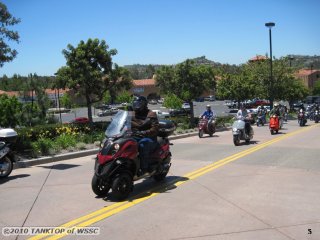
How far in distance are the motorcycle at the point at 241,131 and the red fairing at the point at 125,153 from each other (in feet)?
30.0

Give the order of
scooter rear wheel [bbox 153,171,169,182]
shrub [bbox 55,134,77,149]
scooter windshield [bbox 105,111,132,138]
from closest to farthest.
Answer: scooter windshield [bbox 105,111,132,138], scooter rear wheel [bbox 153,171,169,182], shrub [bbox 55,134,77,149]

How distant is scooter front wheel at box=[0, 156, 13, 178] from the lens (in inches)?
392

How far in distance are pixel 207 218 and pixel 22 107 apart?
26835 millimetres

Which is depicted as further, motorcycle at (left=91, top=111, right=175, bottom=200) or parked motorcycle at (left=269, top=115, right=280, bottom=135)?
parked motorcycle at (left=269, top=115, right=280, bottom=135)

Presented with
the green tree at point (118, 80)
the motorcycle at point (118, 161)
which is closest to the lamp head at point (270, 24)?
the green tree at point (118, 80)

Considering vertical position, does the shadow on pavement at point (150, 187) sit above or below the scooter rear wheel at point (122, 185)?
below

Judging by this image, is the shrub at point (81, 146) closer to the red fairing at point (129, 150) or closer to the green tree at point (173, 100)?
the red fairing at point (129, 150)

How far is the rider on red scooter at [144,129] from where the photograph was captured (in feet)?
26.5

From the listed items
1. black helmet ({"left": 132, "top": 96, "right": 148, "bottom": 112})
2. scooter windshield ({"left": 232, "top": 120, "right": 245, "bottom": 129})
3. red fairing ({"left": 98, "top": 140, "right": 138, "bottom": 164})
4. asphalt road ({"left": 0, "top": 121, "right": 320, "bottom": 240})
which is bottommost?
asphalt road ({"left": 0, "top": 121, "right": 320, "bottom": 240})

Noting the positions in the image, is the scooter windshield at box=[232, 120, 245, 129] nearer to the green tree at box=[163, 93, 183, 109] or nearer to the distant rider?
the distant rider

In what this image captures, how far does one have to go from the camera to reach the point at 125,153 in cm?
744

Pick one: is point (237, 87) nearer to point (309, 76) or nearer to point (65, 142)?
point (65, 142)

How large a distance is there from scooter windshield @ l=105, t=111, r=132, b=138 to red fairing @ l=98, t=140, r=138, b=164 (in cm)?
27

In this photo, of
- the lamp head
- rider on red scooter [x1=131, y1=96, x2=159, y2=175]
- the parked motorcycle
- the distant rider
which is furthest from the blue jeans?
the lamp head
